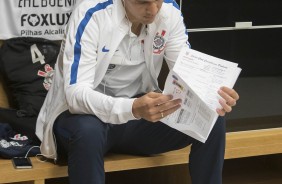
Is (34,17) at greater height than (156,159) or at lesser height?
greater

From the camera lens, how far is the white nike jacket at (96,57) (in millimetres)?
1790

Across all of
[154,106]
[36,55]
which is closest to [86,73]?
[154,106]

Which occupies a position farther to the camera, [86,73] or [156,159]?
[156,159]

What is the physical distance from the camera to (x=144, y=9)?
1.85m

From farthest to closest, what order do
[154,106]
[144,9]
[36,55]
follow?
[36,55] → [144,9] → [154,106]

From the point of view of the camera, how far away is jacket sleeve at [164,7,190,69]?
6.76 ft

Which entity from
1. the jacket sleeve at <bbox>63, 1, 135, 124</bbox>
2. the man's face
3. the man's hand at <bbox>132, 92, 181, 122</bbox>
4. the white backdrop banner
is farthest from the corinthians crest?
the white backdrop banner

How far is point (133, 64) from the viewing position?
2.01 m

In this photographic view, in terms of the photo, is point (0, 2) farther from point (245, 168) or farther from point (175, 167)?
point (245, 168)

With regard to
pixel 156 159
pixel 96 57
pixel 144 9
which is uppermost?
pixel 144 9

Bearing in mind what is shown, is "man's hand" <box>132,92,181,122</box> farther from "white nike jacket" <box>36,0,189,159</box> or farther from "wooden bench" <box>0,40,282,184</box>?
"wooden bench" <box>0,40,282,184</box>

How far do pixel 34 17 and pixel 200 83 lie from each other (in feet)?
3.09

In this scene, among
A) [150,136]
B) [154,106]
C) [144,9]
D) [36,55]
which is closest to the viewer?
[154,106]

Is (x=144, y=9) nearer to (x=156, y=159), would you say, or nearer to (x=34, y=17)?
(x=156, y=159)
